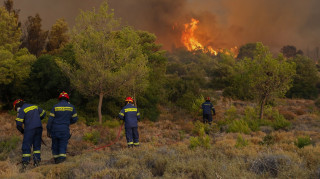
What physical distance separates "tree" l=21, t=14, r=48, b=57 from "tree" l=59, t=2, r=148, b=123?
16.3m

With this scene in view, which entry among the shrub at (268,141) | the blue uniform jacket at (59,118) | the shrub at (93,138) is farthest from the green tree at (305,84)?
the blue uniform jacket at (59,118)

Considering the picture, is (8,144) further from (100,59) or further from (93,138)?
(100,59)

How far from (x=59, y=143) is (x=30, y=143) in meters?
0.80

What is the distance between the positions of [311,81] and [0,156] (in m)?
40.2

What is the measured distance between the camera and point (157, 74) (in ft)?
62.8

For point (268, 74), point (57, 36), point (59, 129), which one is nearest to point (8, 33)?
point (57, 36)

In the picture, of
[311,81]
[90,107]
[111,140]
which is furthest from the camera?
[311,81]

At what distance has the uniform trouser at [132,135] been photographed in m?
7.87

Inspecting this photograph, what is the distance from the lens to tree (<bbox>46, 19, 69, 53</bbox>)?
26656mm

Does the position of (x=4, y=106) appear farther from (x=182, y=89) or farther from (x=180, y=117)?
(x=182, y=89)

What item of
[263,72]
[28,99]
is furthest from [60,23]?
[263,72]

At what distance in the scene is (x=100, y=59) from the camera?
42.8ft

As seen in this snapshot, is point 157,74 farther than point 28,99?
Yes

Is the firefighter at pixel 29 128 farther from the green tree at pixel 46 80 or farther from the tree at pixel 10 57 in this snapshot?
the tree at pixel 10 57
